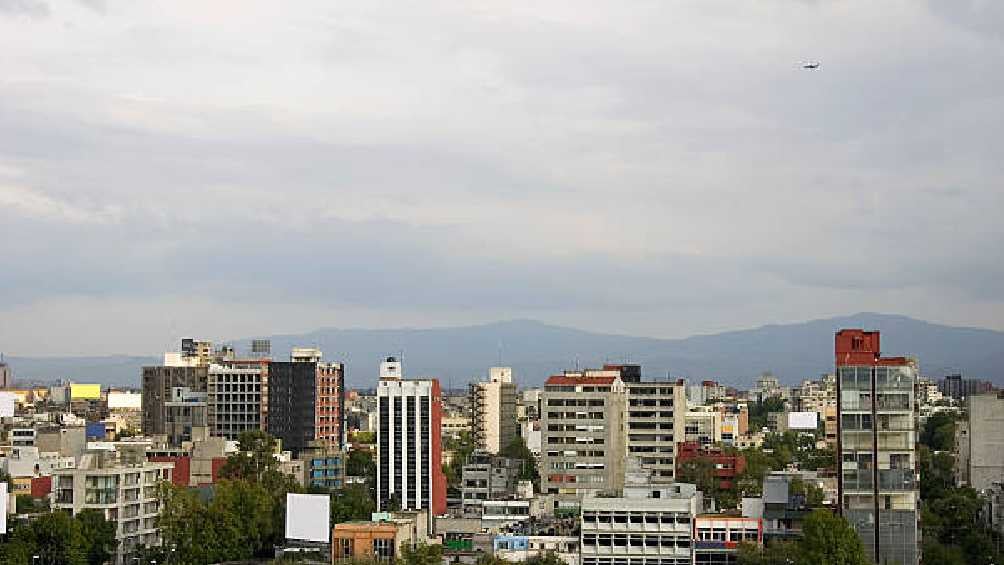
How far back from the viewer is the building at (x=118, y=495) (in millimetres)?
58375

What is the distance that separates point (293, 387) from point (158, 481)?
39356 millimetres

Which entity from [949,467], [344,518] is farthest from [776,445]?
[344,518]

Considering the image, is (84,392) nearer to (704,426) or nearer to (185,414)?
(185,414)

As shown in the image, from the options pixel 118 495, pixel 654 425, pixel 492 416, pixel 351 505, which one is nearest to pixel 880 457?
pixel 351 505

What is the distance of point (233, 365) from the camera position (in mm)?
104438

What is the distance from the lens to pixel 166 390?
361ft

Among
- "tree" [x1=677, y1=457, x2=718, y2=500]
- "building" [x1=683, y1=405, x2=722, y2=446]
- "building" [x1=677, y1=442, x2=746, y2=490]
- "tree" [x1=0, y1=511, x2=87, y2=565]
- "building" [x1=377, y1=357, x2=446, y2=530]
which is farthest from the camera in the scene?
"building" [x1=683, y1=405, x2=722, y2=446]

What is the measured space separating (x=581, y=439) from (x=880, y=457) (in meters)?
29.9

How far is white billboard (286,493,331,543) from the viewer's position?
5712cm

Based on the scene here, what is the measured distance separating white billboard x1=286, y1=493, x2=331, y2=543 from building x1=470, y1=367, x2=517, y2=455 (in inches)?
2309

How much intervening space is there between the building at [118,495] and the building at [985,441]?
129 ft

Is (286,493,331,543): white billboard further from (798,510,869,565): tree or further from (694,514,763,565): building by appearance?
(798,510,869,565): tree

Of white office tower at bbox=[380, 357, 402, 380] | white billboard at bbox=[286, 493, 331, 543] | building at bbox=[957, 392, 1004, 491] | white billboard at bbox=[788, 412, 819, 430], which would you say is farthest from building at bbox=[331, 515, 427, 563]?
white billboard at bbox=[788, 412, 819, 430]

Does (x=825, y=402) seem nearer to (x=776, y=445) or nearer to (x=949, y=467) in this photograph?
(x=776, y=445)
